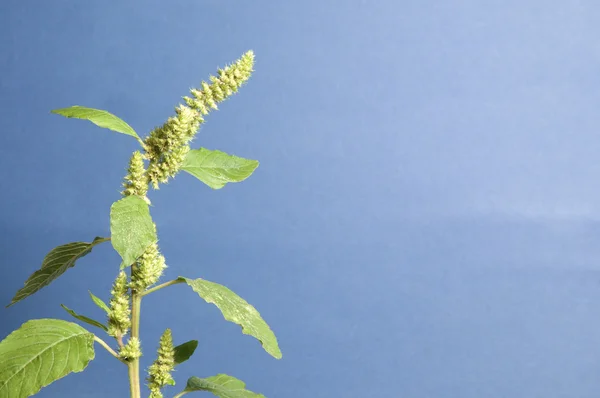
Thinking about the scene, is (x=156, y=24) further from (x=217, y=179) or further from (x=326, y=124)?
(x=217, y=179)

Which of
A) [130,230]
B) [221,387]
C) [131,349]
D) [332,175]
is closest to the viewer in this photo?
[130,230]

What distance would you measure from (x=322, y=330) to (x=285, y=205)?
36cm

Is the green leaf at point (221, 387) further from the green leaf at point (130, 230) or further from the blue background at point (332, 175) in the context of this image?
the blue background at point (332, 175)

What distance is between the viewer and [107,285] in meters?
2.06

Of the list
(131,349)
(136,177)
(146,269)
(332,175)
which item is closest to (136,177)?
(136,177)

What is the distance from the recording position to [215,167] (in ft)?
3.30

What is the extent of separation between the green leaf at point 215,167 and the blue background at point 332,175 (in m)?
0.99

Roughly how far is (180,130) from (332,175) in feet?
3.81

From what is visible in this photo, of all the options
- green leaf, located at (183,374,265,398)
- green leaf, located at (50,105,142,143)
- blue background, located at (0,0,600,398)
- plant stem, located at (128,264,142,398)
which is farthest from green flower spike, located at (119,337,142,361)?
blue background, located at (0,0,600,398)

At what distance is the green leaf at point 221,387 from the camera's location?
1.04m

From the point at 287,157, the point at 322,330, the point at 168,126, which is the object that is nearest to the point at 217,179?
the point at 168,126

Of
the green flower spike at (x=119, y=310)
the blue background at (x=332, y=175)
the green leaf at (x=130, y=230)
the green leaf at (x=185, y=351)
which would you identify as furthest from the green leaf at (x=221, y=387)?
the blue background at (x=332, y=175)

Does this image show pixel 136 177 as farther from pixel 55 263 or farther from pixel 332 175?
pixel 332 175

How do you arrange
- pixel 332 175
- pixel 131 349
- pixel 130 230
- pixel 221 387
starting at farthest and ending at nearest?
pixel 332 175 < pixel 221 387 < pixel 131 349 < pixel 130 230
